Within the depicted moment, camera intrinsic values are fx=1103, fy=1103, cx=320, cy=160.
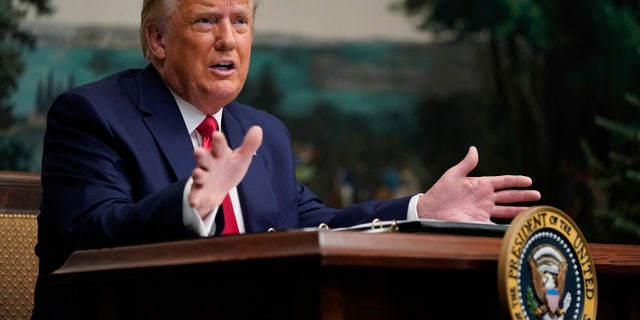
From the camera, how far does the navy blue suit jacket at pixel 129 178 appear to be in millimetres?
2602

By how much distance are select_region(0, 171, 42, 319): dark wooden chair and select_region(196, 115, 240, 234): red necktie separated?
71 cm

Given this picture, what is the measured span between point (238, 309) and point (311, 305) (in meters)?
0.23

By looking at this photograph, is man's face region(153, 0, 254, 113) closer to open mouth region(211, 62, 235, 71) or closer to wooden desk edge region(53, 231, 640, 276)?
open mouth region(211, 62, 235, 71)

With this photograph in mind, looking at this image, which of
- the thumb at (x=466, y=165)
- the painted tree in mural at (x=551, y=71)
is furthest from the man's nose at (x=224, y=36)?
the painted tree in mural at (x=551, y=71)

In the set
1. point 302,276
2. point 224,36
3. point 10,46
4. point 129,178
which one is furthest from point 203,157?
point 10,46

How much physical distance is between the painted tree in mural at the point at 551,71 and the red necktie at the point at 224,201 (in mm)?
5842

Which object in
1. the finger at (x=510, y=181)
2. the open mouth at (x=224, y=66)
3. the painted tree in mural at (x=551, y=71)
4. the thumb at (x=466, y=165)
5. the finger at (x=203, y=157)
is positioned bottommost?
the painted tree in mural at (x=551, y=71)

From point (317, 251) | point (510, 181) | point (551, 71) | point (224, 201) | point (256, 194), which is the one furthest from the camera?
point (551, 71)

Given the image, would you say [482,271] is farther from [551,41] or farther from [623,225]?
[551,41]

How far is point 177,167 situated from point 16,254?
0.81 m

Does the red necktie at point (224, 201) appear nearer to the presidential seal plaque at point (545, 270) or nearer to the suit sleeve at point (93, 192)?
the suit sleeve at point (93, 192)

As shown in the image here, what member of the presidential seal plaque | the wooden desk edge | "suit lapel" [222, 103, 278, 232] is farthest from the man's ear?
the presidential seal plaque

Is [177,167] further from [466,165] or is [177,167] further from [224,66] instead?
[466,165]

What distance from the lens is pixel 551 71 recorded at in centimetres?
905
